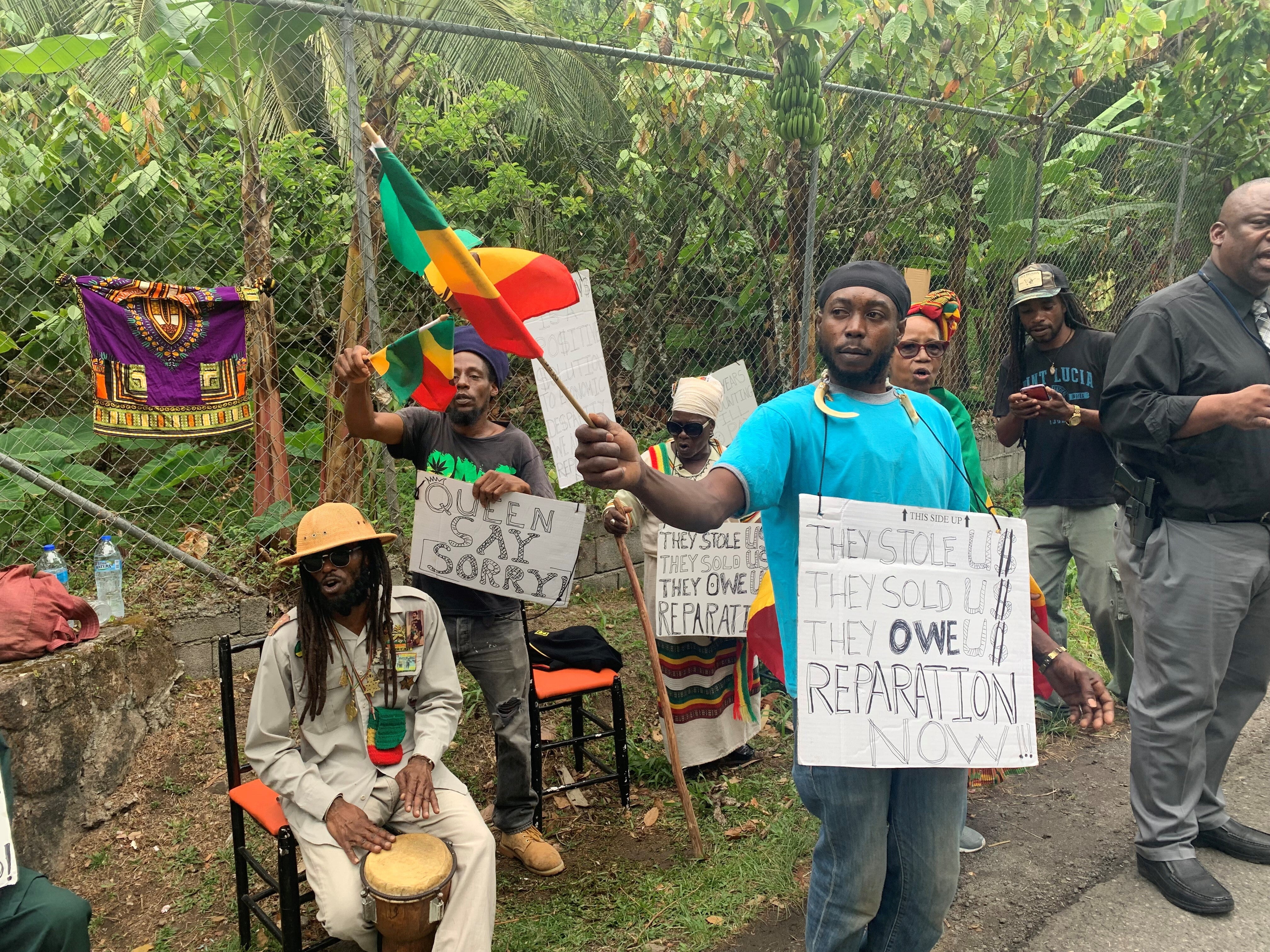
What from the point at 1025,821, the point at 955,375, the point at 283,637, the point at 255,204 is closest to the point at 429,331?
the point at 283,637

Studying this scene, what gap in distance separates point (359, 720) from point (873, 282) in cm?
211

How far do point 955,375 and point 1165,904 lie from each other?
5427 mm

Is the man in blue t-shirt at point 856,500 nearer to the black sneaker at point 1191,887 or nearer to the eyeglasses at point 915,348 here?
the eyeglasses at point 915,348

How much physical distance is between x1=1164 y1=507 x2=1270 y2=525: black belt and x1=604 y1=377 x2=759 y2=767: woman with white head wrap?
1.76 metres

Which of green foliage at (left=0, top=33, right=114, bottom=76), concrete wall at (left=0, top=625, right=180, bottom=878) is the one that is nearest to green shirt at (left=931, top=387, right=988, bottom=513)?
concrete wall at (left=0, top=625, right=180, bottom=878)

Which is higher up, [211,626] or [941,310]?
[941,310]

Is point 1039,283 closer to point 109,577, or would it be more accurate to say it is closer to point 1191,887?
point 1191,887

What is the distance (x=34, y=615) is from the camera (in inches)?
149

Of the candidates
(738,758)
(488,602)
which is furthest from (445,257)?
(738,758)

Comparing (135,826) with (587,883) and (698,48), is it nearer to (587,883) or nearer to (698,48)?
(587,883)

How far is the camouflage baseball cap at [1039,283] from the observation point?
473cm

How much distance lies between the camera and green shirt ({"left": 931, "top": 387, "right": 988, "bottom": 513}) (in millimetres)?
3025

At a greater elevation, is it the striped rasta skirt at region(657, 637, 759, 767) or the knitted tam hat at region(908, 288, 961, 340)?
the knitted tam hat at region(908, 288, 961, 340)

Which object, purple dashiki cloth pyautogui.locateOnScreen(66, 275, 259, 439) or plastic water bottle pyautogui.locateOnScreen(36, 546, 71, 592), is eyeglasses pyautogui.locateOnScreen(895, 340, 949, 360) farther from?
plastic water bottle pyautogui.locateOnScreen(36, 546, 71, 592)
